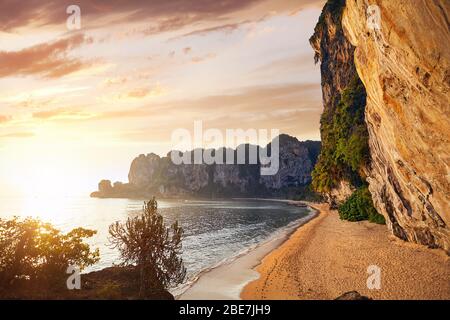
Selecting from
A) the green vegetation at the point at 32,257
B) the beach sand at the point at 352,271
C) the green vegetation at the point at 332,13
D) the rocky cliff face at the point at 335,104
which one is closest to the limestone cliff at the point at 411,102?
the beach sand at the point at 352,271

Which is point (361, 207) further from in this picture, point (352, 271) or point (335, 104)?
point (352, 271)

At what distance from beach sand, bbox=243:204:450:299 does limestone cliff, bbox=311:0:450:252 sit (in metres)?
2.72

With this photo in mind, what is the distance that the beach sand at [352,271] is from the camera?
22.2 metres

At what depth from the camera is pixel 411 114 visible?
20.8 m

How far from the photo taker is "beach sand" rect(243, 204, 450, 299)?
22.2 meters

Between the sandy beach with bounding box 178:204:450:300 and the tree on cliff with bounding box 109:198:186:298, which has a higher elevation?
the tree on cliff with bounding box 109:198:186:298

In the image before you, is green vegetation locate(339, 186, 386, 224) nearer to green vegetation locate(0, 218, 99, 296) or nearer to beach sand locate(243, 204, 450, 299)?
beach sand locate(243, 204, 450, 299)

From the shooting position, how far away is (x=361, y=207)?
56.0 meters

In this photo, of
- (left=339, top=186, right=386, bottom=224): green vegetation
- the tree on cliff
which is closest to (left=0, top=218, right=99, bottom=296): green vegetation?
the tree on cliff

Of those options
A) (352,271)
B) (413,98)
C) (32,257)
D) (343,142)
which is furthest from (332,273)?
(343,142)

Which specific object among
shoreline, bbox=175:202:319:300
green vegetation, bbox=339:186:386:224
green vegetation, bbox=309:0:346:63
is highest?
green vegetation, bbox=309:0:346:63

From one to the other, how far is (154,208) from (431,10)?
18852mm
